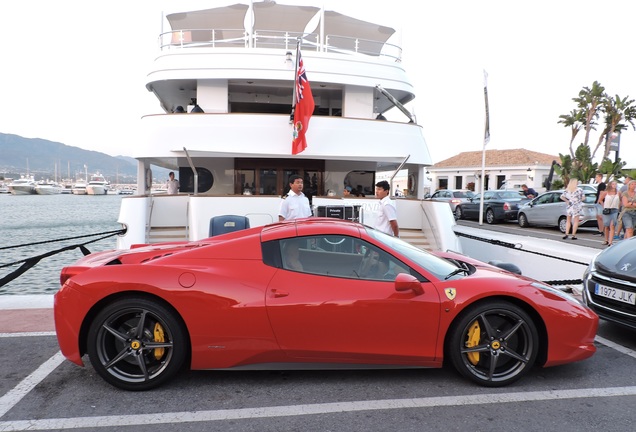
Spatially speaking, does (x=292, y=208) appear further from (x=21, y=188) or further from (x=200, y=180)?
(x=21, y=188)

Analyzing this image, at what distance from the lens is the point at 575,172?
33.9m

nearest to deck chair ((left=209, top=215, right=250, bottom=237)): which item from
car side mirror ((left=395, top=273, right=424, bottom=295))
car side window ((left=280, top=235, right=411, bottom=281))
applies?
car side window ((left=280, top=235, right=411, bottom=281))

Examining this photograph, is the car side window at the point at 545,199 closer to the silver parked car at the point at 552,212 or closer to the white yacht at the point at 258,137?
the silver parked car at the point at 552,212

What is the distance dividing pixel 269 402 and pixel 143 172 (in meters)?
8.40

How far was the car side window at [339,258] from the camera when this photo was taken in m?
3.44

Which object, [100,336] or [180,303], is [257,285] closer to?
[180,303]

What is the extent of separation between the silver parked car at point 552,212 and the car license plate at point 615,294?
1173cm

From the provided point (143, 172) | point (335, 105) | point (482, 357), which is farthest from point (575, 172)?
point (482, 357)

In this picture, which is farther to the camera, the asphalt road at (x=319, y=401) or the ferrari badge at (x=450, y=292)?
the ferrari badge at (x=450, y=292)

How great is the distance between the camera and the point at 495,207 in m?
19.5

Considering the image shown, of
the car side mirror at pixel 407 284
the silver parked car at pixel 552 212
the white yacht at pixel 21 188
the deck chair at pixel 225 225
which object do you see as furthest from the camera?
the white yacht at pixel 21 188

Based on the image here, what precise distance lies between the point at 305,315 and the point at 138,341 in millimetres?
1279

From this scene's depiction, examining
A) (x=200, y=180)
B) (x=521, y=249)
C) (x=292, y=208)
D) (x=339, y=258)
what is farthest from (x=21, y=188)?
(x=339, y=258)

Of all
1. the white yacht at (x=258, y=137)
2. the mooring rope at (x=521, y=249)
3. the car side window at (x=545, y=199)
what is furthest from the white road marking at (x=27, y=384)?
the car side window at (x=545, y=199)
